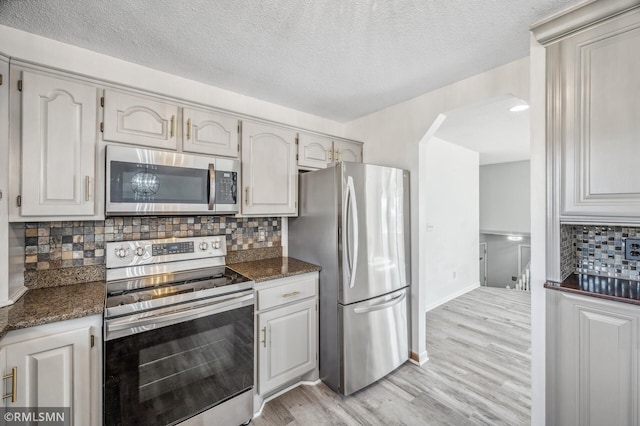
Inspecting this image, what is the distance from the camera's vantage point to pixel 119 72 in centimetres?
187

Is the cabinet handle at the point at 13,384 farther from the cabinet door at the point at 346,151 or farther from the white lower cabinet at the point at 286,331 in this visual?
the cabinet door at the point at 346,151

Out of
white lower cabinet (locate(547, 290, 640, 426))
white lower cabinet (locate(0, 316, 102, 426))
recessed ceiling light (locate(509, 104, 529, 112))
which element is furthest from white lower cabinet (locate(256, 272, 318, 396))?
recessed ceiling light (locate(509, 104, 529, 112))

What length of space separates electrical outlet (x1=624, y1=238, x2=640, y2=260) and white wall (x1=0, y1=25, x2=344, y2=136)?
264 cm

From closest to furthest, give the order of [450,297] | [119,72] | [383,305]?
[119,72], [383,305], [450,297]

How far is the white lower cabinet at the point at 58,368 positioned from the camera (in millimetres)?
1140

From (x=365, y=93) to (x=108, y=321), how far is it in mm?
2430

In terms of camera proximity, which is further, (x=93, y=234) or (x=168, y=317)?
(x=93, y=234)

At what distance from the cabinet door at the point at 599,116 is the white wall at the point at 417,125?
1.48 feet

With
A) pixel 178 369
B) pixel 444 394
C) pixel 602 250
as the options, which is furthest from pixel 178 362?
pixel 602 250

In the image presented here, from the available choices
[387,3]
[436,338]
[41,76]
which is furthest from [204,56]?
[436,338]

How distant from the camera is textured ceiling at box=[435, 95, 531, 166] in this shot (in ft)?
8.81

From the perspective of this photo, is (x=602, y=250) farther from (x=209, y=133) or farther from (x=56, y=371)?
(x=56, y=371)

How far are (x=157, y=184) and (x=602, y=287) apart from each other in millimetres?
2610

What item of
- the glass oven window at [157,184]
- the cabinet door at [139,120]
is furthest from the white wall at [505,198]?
the cabinet door at [139,120]
